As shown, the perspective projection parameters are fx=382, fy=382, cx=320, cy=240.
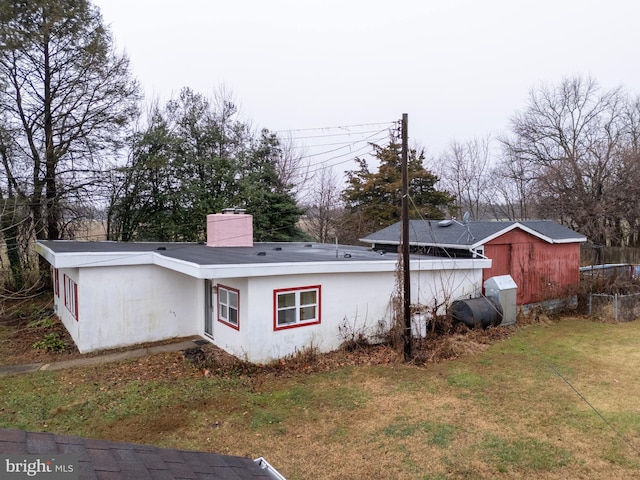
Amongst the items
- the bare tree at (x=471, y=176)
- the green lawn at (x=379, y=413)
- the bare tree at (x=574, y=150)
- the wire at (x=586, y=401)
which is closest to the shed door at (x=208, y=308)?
the green lawn at (x=379, y=413)

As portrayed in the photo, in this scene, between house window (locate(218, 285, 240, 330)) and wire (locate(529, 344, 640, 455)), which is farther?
house window (locate(218, 285, 240, 330))

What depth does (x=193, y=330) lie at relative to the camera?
452 inches

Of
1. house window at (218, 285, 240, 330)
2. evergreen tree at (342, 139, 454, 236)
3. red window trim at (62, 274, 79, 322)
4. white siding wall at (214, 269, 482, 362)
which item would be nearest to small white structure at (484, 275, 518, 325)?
white siding wall at (214, 269, 482, 362)

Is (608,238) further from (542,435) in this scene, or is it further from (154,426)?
(154,426)

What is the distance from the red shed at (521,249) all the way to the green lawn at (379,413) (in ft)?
14.7

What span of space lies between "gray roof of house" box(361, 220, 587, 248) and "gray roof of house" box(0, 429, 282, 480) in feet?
36.6

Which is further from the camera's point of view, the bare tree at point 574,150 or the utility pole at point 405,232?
the bare tree at point 574,150

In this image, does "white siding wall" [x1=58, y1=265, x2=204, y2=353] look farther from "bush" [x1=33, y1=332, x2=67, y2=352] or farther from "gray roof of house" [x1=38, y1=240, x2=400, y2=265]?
"gray roof of house" [x1=38, y1=240, x2=400, y2=265]

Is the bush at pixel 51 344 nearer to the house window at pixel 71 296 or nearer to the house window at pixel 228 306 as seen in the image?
the house window at pixel 71 296

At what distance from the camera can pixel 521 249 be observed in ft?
46.7

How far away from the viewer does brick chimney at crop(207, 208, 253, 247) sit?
46.6 feet

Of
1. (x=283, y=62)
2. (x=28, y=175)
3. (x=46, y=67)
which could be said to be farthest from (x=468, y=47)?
(x=28, y=175)

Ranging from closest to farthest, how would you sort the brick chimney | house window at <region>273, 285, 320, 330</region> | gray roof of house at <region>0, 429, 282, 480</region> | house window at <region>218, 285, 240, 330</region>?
gray roof of house at <region>0, 429, 282, 480</region> → house window at <region>273, 285, 320, 330</region> → house window at <region>218, 285, 240, 330</region> → the brick chimney

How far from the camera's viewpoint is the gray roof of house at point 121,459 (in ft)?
6.36
